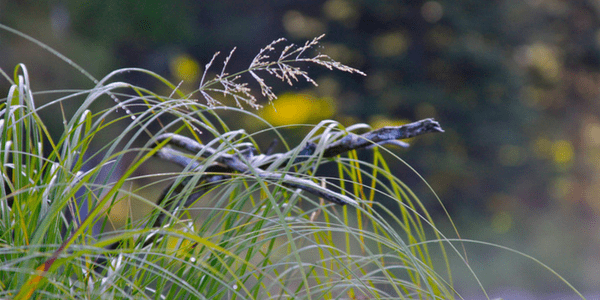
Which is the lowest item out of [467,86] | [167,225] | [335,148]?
[167,225]

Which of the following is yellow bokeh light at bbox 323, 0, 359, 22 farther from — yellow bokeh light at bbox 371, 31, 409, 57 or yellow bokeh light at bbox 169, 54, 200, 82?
yellow bokeh light at bbox 169, 54, 200, 82

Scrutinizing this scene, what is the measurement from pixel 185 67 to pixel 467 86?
2967mm

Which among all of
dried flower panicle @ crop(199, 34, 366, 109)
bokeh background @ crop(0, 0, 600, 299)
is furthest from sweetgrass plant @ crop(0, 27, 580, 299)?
bokeh background @ crop(0, 0, 600, 299)

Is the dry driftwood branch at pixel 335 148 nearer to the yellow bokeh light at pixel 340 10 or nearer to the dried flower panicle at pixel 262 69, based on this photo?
the dried flower panicle at pixel 262 69

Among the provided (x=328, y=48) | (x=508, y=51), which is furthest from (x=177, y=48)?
(x=508, y=51)

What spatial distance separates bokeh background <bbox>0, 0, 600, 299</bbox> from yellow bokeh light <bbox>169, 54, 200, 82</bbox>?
0.02 m

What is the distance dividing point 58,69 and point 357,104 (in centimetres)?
285

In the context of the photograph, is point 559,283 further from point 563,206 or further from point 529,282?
point 563,206

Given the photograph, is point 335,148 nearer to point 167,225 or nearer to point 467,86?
point 167,225

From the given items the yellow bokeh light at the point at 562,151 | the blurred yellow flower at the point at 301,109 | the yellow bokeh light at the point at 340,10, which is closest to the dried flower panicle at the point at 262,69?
the blurred yellow flower at the point at 301,109

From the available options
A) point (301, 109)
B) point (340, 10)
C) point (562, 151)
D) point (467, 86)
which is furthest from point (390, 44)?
point (562, 151)

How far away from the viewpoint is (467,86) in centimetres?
505

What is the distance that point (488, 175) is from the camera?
5316 mm

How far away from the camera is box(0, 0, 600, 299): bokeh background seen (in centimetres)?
392
